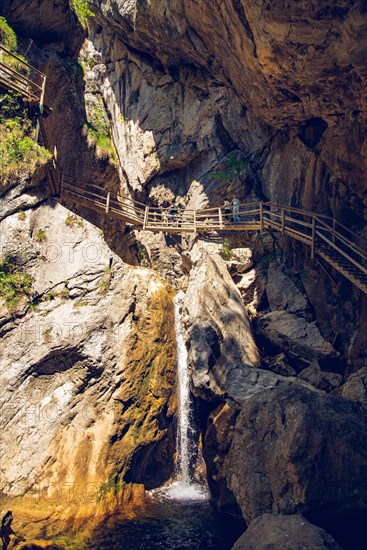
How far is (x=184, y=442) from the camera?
50.2 feet

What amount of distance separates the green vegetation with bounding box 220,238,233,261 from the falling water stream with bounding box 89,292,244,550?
6202mm

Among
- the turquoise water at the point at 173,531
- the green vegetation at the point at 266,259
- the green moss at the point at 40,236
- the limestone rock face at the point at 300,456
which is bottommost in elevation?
the turquoise water at the point at 173,531

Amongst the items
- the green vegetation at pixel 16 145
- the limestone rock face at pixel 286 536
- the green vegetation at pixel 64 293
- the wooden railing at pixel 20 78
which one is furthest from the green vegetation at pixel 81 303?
the limestone rock face at pixel 286 536

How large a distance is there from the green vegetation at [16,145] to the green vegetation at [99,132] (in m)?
5.66

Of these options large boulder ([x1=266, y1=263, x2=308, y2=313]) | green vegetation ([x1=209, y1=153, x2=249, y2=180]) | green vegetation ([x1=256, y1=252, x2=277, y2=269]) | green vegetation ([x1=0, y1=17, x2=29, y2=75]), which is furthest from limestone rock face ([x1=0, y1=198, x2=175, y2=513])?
green vegetation ([x1=209, y1=153, x2=249, y2=180])

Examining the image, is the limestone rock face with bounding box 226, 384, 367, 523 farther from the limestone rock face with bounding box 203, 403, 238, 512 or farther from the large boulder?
the large boulder

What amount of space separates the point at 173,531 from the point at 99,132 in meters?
19.5

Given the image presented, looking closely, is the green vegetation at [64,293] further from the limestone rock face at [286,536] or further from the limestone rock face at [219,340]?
the limestone rock face at [286,536]

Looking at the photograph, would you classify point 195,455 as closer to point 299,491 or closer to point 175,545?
point 175,545

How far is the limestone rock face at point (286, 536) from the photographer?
7.51 meters

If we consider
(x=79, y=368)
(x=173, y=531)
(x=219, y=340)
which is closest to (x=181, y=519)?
(x=173, y=531)

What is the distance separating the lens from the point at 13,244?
14.7 meters

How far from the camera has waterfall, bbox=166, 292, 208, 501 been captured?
1424 cm

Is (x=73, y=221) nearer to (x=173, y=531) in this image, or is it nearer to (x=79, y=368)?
(x=79, y=368)
